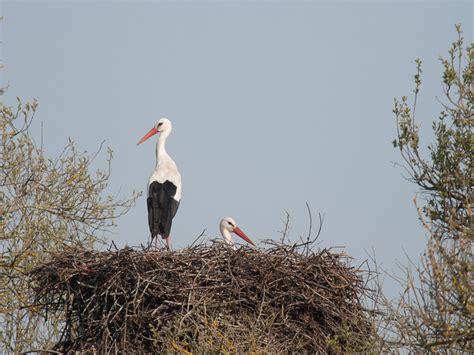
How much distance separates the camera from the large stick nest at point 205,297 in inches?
304

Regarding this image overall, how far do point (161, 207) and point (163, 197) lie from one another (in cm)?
13

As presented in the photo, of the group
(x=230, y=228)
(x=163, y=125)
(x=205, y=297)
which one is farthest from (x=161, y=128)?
(x=205, y=297)

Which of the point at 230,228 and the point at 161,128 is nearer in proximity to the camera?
the point at 230,228

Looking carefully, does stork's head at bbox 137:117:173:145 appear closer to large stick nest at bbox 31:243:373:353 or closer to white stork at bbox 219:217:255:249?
white stork at bbox 219:217:255:249

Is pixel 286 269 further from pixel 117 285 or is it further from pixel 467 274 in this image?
pixel 467 274

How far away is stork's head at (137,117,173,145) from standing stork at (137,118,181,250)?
2.83ft

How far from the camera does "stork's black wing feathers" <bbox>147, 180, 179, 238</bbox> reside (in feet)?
35.2

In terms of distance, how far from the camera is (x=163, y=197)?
10875 mm

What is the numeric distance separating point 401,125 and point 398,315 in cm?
497

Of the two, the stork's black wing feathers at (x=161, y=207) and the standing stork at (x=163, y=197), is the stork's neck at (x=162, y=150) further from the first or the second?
the stork's black wing feathers at (x=161, y=207)

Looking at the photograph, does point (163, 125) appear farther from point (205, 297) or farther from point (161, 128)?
point (205, 297)

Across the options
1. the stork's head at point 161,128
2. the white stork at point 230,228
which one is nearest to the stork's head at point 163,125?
the stork's head at point 161,128

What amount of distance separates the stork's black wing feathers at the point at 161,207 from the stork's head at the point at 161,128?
1.39 meters

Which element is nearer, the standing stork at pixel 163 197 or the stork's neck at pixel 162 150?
the standing stork at pixel 163 197
